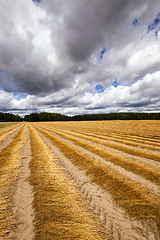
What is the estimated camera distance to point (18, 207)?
3.56 metres

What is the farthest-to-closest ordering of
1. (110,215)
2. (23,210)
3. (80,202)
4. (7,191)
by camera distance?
(7,191) → (80,202) → (23,210) → (110,215)

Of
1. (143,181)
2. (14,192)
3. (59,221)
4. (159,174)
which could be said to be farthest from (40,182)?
(159,174)

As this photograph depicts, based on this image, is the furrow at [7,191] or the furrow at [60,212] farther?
the furrow at [7,191]

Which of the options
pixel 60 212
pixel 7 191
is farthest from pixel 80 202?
pixel 7 191

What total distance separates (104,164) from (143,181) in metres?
2.41

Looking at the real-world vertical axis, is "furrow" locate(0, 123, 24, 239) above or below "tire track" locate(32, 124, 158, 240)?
above

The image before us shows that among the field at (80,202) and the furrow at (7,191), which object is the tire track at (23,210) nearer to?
the field at (80,202)

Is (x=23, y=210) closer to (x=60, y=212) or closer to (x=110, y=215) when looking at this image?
(x=60, y=212)

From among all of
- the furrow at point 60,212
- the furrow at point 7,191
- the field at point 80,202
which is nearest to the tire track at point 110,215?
the field at point 80,202

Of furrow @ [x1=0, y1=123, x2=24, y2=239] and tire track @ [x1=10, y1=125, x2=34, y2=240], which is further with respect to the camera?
furrow @ [x1=0, y1=123, x2=24, y2=239]

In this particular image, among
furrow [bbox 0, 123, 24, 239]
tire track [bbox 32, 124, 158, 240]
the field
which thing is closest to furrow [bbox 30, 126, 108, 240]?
the field

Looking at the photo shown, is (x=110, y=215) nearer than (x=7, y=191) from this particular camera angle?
Yes

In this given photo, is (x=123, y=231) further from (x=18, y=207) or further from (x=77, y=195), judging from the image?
(x=18, y=207)

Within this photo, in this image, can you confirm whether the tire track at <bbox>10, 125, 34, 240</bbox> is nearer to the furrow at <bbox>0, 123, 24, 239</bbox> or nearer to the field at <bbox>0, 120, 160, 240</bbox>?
the field at <bbox>0, 120, 160, 240</bbox>
